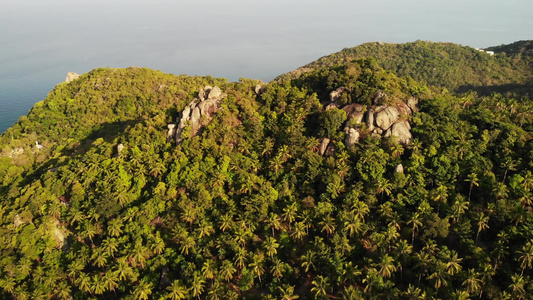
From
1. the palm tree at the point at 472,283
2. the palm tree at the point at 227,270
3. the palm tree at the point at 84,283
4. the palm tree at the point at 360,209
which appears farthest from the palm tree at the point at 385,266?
the palm tree at the point at 84,283

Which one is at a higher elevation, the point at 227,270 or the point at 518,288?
the point at 518,288

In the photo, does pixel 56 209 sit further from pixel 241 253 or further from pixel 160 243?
pixel 241 253

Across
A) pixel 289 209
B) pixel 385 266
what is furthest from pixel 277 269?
pixel 385 266

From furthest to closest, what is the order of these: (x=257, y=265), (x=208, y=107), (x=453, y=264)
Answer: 1. (x=208, y=107)
2. (x=257, y=265)
3. (x=453, y=264)

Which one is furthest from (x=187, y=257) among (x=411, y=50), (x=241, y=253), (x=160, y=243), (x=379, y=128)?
(x=411, y=50)

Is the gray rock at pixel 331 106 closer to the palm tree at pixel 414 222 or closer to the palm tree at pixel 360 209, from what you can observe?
the palm tree at pixel 360 209

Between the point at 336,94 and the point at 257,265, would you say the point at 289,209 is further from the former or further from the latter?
the point at 336,94
